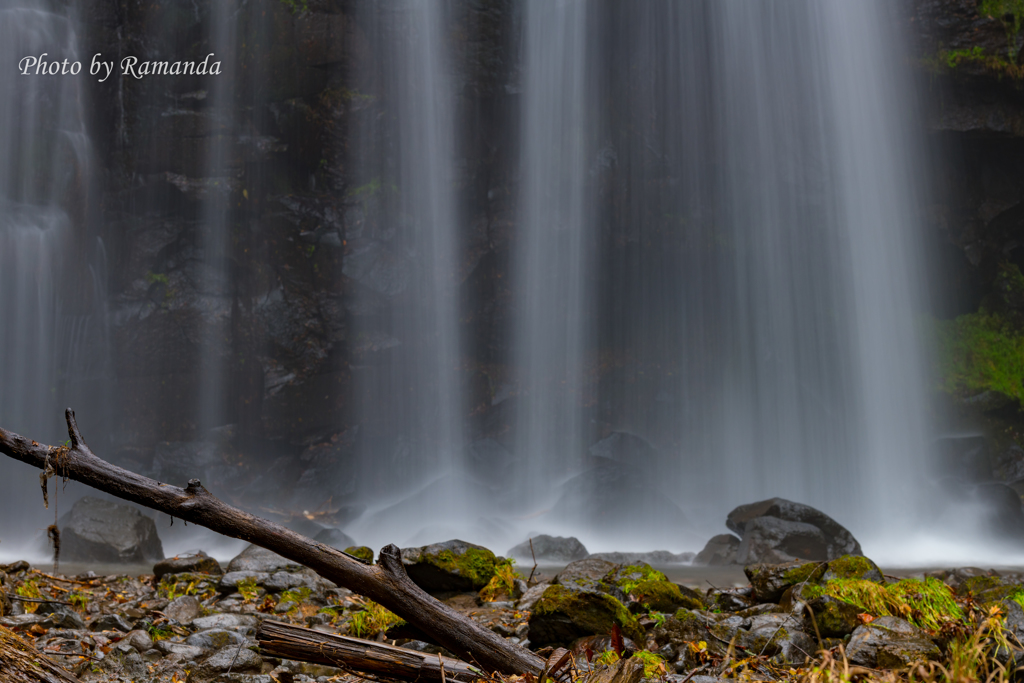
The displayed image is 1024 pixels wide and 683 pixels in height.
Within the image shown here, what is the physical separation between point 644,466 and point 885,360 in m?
7.73

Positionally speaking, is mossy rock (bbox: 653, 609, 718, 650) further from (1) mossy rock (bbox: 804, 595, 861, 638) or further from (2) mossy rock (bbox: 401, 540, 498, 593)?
(2) mossy rock (bbox: 401, 540, 498, 593)

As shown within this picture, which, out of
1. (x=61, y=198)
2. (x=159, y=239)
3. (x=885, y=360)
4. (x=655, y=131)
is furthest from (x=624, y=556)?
(x=61, y=198)

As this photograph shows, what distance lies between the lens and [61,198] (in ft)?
58.3

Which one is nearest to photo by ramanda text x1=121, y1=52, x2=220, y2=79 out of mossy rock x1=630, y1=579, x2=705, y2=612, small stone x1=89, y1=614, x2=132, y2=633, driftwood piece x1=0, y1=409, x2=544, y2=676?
small stone x1=89, y1=614, x2=132, y2=633

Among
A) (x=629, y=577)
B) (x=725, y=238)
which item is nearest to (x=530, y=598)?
(x=629, y=577)

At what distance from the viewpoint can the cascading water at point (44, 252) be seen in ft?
56.9

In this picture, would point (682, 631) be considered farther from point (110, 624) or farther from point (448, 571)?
point (110, 624)

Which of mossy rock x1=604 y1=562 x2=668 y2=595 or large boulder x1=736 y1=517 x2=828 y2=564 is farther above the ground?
mossy rock x1=604 y1=562 x2=668 y2=595

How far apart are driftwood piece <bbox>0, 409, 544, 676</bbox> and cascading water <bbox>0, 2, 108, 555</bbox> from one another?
1829cm

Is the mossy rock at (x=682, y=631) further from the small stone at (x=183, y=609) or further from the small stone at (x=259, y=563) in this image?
the small stone at (x=259, y=563)

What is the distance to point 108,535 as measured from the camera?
36.2 ft

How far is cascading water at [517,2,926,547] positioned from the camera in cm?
1892

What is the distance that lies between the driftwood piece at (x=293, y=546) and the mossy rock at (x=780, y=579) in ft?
10.5

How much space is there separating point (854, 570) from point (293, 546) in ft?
15.6
